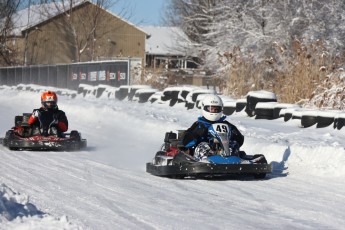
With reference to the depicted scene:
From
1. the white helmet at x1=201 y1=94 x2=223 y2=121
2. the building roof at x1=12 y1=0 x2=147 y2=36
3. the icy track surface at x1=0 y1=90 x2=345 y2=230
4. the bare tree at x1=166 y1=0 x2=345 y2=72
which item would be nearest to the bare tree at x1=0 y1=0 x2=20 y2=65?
the building roof at x1=12 y1=0 x2=147 y2=36

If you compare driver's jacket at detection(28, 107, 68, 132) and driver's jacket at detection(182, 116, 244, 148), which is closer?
driver's jacket at detection(182, 116, 244, 148)

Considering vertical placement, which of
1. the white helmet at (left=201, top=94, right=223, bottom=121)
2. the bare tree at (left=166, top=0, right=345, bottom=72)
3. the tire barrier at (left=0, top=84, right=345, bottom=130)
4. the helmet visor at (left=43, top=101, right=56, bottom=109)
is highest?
the bare tree at (left=166, top=0, right=345, bottom=72)

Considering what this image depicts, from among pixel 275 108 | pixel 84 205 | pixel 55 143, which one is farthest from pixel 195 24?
pixel 84 205

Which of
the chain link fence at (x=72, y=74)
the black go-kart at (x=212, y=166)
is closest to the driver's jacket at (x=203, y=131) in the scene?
the black go-kart at (x=212, y=166)

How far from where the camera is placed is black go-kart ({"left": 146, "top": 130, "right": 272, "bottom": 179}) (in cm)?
943

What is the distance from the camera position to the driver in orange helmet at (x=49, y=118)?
1302 centimetres

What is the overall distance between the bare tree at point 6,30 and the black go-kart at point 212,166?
4499 centimetres

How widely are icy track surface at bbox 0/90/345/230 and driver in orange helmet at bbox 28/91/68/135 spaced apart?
66 centimetres

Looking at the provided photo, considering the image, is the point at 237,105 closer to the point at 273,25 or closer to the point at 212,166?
the point at 212,166

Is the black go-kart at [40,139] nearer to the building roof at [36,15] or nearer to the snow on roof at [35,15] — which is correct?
the building roof at [36,15]

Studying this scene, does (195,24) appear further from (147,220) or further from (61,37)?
(147,220)

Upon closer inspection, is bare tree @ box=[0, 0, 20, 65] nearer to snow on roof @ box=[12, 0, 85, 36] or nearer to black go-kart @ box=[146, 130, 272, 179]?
snow on roof @ box=[12, 0, 85, 36]

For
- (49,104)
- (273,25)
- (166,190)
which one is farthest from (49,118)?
(273,25)

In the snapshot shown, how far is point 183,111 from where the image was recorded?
20375 millimetres
